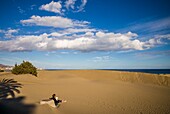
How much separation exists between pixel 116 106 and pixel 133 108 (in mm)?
1207

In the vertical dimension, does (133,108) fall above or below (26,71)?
below

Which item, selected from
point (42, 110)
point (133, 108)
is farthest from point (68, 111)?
point (133, 108)

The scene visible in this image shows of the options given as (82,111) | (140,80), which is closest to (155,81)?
(140,80)

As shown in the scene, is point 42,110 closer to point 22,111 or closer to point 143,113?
point 22,111

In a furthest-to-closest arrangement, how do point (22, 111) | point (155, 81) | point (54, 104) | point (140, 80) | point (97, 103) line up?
point (140, 80), point (155, 81), point (97, 103), point (54, 104), point (22, 111)

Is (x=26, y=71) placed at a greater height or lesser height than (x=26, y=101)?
greater

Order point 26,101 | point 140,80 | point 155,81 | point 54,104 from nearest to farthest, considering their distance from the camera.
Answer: point 54,104 → point 26,101 → point 155,81 → point 140,80

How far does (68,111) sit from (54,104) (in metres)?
1.14

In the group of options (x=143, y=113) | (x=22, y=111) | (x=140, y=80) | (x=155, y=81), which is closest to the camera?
(x=22, y=111)

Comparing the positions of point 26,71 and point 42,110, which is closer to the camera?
point 42,110

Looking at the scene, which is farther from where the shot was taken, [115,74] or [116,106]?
[115,74]

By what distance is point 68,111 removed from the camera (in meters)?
11.7

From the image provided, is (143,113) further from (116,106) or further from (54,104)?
(54,104)

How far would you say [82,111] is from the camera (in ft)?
38.4
